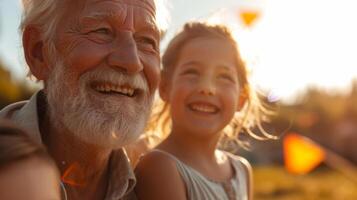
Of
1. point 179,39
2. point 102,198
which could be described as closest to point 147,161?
point 102,198

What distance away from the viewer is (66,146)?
3146mm

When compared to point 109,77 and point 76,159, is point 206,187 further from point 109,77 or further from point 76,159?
point 109,77

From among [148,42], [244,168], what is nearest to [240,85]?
[244,168]

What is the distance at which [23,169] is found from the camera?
75.5 inches

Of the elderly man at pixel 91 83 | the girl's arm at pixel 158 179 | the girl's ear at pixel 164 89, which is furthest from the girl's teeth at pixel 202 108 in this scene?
the elderly man at pixel 91 83

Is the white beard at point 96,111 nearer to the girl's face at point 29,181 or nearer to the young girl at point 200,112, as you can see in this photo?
the young girl at point 200,112

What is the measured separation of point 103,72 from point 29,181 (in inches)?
46.4

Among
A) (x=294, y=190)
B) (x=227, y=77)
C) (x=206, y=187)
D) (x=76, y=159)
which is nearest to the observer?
(x=76, y=159)

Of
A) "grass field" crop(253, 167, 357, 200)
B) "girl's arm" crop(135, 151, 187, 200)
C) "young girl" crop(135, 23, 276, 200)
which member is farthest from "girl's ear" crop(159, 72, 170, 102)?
"grass field" crop(253, 167, 357, 200)

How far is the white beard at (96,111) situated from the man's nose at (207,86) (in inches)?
33.1

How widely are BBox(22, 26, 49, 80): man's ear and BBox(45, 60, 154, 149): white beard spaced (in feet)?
0.48

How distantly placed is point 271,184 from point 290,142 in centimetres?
1681

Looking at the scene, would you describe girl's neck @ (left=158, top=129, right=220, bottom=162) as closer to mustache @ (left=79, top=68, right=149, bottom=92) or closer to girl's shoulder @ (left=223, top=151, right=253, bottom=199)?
girl's shoulder @ (left=223, top=151, right=253, bottom=199)

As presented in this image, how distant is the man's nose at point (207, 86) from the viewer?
12.9 feet
